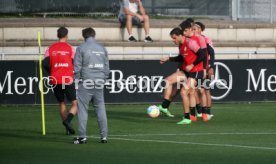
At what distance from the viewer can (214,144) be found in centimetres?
1736

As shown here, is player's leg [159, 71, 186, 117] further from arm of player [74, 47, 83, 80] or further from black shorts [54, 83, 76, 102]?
arm of player [74, 47, 83, 80]

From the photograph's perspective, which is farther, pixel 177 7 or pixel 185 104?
pixel 177 7

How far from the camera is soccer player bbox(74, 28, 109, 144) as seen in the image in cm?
1717

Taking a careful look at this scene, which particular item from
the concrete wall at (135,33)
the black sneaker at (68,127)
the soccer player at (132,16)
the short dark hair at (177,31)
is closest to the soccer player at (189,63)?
the short dark hair at (177,31)

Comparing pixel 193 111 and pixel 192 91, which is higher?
pixel 192 91

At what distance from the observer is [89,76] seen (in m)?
17.2

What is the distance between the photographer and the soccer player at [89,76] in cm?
1717

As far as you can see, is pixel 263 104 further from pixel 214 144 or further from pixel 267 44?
pixel 214 144

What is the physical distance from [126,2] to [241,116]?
840cm

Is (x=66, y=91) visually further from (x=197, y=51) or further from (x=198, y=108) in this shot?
(x=198, y=108)

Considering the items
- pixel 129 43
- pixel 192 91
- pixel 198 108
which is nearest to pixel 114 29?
pixel 129 43

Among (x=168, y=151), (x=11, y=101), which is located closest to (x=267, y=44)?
(x=11, y=101)

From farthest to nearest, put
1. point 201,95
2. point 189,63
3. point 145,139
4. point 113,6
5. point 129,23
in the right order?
point 113,6
point 129,23
point 201,95
point 189,63
point 145,139

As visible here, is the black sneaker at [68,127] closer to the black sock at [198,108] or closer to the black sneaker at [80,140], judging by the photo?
the black sneaker at [80,140]
